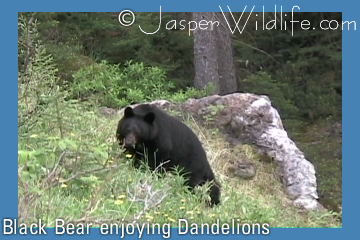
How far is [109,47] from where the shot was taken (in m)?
17.9

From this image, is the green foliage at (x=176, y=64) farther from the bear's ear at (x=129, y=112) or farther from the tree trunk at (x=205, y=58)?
the bear's ear at (x=129, y=112)

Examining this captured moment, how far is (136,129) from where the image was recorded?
845cm

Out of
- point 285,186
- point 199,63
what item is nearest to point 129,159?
point 285,186

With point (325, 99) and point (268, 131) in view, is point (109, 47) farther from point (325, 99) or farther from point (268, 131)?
point (268, 131)

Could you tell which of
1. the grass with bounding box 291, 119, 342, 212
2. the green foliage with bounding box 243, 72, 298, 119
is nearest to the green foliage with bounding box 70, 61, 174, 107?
the green foliage with bounding box 243, 72, 298, 119

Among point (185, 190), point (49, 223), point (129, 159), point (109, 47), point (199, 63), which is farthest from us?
point (109, 47)

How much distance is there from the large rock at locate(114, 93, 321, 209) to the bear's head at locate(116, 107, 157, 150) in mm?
3393

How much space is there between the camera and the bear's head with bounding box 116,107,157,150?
27.7 ft

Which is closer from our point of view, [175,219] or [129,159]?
[175,219]

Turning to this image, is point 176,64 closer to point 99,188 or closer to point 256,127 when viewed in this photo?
point 256,127

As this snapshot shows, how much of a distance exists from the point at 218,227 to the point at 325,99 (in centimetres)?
1343

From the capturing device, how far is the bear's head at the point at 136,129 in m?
8.45

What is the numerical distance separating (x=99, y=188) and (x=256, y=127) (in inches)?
261

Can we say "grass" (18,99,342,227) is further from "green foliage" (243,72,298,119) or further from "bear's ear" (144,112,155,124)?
"green foliage" (243,72,298,119)
